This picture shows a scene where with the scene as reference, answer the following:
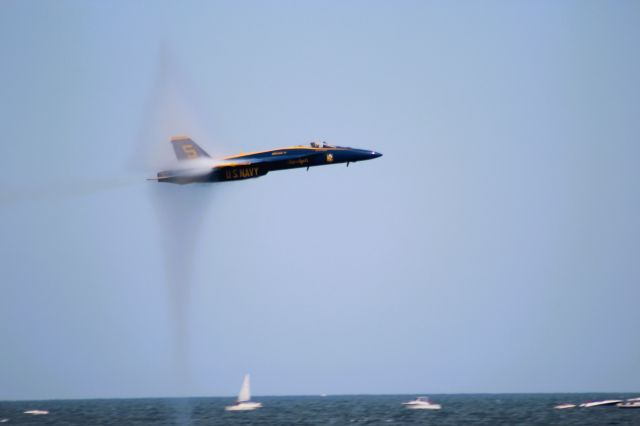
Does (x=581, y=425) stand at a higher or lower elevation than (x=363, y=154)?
lower

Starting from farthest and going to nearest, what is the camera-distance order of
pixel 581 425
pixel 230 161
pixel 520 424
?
pixel 520 424, pixel 581 425, pixel 230 161

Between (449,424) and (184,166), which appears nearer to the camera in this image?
(184,166)

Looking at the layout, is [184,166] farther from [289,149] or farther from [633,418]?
[633,418]

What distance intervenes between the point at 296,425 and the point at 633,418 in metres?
65.4

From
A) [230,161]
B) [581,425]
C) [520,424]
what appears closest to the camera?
[230,161]

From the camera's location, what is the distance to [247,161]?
10744 centimetres

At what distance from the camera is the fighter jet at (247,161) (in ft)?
347

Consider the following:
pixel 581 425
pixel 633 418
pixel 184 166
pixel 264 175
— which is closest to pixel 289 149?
pixel 264 175

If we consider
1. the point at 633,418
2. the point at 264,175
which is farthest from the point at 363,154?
the point at 633,418

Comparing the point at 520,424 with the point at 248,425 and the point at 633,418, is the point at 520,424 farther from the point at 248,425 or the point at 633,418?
the point at 248,425

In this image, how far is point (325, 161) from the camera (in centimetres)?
11200

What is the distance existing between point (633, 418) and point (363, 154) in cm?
11114

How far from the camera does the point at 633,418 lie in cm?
19562

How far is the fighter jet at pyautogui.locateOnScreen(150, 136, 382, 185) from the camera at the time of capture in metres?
106
